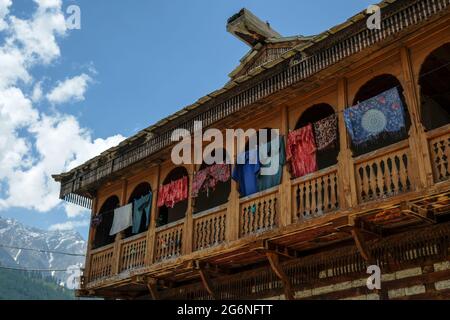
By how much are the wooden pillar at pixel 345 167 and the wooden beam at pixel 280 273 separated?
2.02m

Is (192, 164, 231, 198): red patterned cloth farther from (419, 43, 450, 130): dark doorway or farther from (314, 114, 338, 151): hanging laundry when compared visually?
(419, 43, 450, 130): dark doorway

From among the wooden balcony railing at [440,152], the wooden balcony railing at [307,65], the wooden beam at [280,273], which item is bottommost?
the wooden beam at [280,273]

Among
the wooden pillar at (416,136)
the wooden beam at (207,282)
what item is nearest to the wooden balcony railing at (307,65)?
the wooden pillar at (416,136)

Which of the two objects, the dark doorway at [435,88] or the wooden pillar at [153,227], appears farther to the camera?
the wooden pillar at [153,227]

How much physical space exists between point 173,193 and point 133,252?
1.85 m

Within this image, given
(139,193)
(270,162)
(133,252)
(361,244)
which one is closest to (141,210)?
(133,252)

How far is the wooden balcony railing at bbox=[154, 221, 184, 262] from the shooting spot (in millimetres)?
13562

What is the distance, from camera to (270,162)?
40.6 feet

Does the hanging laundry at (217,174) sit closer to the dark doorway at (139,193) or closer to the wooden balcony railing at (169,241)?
the wooden balcony railing at (169,241)

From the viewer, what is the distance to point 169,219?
1723 centimetres

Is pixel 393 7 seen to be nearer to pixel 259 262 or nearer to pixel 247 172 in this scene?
pixel 247 172

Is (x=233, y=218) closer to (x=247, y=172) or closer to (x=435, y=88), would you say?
(x=247, y=172)

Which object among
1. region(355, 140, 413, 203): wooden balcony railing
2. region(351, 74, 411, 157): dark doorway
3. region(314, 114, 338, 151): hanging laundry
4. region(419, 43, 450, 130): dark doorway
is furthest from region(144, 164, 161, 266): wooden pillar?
region(419, 43, 450, 130): dark doorway

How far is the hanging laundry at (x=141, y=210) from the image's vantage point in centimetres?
1496
